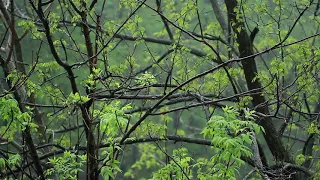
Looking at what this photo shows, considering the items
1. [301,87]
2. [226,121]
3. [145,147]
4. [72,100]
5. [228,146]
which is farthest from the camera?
[145,147]

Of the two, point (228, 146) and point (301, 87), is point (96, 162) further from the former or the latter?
point (301, 87)

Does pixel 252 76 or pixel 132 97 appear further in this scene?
pixel 252 76

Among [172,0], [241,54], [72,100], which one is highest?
[172,0]

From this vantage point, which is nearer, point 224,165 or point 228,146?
point 228,146

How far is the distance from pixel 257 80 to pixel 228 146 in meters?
4.68

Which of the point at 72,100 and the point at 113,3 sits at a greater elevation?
the point at 113,3

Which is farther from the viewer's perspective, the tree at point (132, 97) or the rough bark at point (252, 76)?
the rough bark at point (252, 76)

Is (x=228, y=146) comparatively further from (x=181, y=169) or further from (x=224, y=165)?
(x=181, y=169)

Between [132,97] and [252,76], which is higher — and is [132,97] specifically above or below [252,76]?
below

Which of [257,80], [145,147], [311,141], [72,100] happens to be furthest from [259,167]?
[145,147]

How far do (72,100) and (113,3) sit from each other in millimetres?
22005

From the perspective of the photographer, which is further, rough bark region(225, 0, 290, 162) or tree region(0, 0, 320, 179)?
rough bark region(225, 0, 290, 162)

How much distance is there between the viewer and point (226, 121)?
4445mm

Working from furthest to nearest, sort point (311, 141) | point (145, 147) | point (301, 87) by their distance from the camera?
1. point (145, 147)
2. point (311, 141)
3. point (301, 87)
